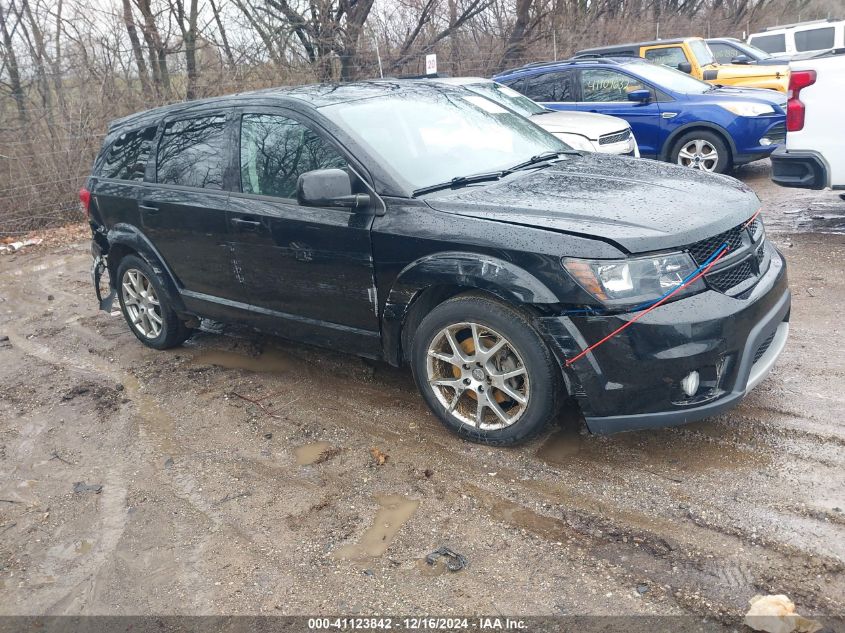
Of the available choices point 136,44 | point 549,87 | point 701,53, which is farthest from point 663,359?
point 136,44

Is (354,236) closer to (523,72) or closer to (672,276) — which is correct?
(672,276)

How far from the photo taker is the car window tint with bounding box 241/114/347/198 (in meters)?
4.28

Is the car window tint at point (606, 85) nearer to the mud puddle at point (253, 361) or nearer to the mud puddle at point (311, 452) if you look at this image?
the mud puddle at point (253, 361)

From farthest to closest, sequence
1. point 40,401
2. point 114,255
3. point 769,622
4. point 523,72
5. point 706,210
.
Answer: point 523,72, point 114,255, point 40,401, point 706,210, point 769,622

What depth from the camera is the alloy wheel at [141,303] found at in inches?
228

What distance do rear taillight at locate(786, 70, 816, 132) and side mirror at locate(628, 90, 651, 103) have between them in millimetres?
3453

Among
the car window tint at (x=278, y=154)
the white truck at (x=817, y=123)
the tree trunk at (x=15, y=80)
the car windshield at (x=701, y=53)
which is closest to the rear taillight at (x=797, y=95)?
the white truck at (x=817, y=123)

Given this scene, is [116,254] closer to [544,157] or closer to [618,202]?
[544,157]

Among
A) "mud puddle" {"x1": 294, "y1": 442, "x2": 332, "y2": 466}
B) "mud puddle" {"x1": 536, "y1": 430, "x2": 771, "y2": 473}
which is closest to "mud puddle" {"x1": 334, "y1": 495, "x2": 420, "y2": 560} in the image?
"mud puddle" {"x1": 294, "y1": 442, "x2": 332, "y2": 466}

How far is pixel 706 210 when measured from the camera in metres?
3.62

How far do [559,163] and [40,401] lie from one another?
3.89 meters

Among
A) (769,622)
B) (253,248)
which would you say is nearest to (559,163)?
(253,248)

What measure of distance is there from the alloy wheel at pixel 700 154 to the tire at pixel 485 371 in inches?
272

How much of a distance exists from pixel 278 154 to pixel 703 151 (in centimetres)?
699
